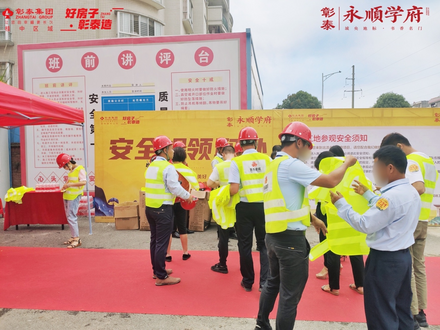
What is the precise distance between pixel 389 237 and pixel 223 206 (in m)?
2.40

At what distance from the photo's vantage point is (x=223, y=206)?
4.36 m

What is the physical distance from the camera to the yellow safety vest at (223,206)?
416 cm

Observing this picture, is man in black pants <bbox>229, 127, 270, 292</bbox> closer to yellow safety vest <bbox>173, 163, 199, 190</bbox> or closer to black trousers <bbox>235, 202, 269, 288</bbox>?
black trousers <bbox>235, 202, 269, 288</bbox>

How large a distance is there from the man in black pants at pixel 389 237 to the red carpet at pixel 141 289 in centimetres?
123

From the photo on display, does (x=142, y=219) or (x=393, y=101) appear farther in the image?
(x=393, y=101)

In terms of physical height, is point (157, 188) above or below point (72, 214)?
above

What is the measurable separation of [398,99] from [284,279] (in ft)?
158

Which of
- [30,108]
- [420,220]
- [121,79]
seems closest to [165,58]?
[121,79]

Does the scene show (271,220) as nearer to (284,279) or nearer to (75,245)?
(284,279)

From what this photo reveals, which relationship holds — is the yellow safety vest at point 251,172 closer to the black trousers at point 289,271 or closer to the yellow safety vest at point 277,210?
the yellow safety vest at point 277,210

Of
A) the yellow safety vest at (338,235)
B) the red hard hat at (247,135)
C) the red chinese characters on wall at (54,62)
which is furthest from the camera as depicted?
the red chinese characters on wall at (54,62)

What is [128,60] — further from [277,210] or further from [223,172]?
[277,210]

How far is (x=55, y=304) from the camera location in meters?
3.78

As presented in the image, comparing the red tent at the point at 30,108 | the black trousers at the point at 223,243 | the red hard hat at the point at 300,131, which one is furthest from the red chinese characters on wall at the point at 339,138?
the red tent at the point at 30,108
